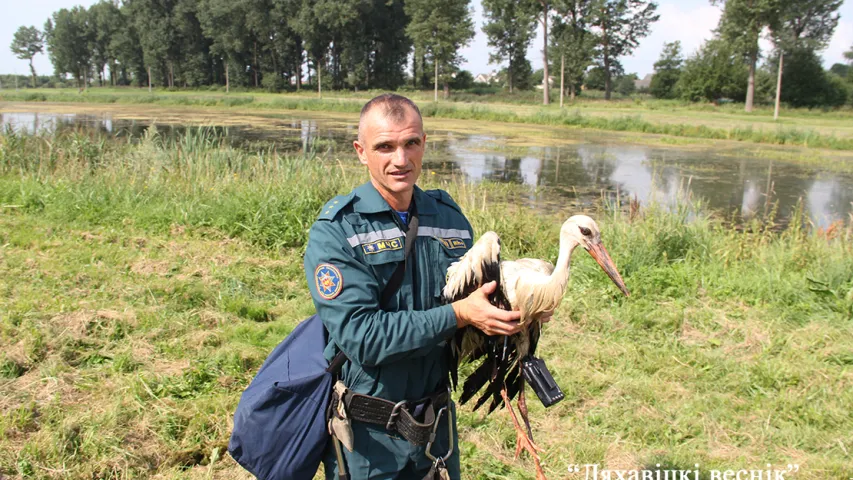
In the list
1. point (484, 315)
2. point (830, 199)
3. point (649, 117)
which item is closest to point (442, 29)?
point (649, 117)

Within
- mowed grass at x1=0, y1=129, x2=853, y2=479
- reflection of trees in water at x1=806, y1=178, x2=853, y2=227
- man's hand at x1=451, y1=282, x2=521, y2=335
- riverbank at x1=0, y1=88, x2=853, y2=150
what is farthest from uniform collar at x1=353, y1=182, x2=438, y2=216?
riverbank at x1=0, y1=88, x2=853, y2=150

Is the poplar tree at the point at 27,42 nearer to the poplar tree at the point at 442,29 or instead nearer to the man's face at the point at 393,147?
the poplar tree at the point at 442,29

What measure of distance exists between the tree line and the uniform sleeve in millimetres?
47128

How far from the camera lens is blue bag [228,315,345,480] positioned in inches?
76.7

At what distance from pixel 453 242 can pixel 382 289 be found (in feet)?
1.25

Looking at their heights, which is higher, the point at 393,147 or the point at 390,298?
the point at 393,147

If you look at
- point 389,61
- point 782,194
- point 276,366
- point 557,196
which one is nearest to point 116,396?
point 276,366

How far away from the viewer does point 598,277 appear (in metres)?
5.95

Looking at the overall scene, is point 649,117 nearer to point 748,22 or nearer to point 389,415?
point 748,22

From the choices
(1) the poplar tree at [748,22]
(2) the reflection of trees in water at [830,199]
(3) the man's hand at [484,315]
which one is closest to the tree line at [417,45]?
(1) the poplar tree at [748,22]

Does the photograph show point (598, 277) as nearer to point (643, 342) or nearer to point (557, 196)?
point (643, 342)

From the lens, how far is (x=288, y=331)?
4734mm

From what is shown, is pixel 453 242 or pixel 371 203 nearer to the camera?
pixel 371 203

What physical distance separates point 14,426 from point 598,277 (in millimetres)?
5067
